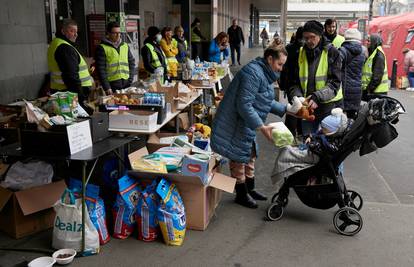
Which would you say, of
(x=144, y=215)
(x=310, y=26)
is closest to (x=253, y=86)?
(x=310, y=26)

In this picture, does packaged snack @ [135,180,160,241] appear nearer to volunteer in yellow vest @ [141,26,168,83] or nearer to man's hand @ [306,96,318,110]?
man's hand @ [306,96,318,110]

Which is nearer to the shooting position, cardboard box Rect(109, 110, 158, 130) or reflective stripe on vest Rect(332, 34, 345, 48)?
cardboard box Rect(109, 110, 158, 130)

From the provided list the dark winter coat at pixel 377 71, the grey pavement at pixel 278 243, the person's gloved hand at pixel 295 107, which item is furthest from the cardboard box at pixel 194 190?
the dark winter coat at pixel 377 71

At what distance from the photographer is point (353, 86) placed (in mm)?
5898

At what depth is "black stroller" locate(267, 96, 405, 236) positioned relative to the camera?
3.64 meters

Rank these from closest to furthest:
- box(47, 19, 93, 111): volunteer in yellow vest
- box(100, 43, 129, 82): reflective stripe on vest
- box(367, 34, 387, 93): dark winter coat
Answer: box(47, 19, 93, 111): volunteer in yellow vest < box(100, 43, 129, 82): reflective stripe on vest < box(367, 34, 387, 93): dark winter coat

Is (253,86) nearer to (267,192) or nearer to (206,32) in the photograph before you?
(267,192)

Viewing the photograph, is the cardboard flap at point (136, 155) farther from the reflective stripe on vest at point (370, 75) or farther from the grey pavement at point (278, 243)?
the reflective stripe on vest at point (370, 75)

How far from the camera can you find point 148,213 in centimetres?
362

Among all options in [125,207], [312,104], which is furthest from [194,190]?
[312,104]

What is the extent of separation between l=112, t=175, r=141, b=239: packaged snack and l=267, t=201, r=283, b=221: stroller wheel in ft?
3.92

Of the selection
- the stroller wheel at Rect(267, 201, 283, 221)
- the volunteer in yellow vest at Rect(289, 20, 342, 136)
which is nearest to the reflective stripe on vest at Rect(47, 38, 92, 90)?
the volunteer in yellow vest at Rect(289, 20, 342, 136)

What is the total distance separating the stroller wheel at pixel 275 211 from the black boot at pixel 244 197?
308 millimetres

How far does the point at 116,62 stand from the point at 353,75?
3.01 m
